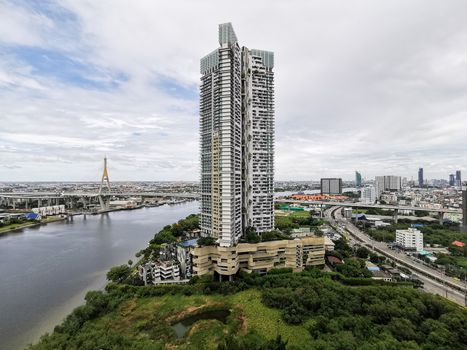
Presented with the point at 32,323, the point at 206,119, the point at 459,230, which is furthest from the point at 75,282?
the point at 459,230

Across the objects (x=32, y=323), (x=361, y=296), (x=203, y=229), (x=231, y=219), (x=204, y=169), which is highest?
(x=204, y=169)

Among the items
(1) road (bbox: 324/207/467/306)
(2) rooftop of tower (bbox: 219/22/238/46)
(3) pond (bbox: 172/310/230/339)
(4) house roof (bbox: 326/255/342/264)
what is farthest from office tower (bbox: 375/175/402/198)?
(3) pond (bbox: 172/310/230/339)

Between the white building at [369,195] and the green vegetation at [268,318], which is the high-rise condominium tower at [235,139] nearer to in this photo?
the green vegetation at [268,318]

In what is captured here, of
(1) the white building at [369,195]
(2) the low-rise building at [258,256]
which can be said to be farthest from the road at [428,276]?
(1) the white building at [369,195]

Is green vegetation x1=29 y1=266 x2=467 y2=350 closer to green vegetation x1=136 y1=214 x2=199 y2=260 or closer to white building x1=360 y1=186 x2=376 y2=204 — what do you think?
green vegetation x1=136 y1=214 x2=199 y2=260

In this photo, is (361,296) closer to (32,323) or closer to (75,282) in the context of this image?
(32,323)
